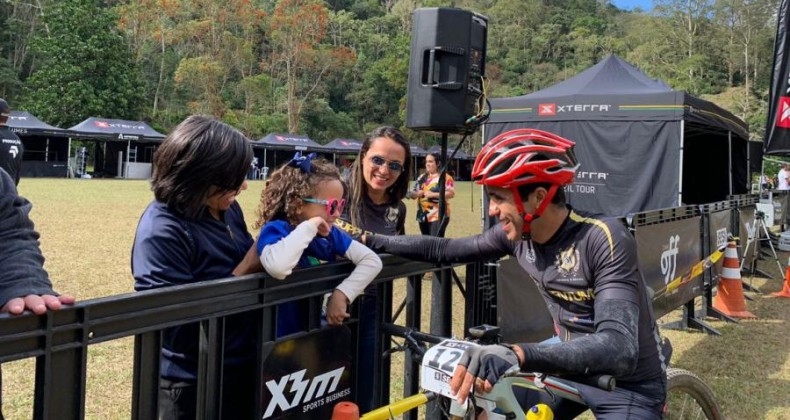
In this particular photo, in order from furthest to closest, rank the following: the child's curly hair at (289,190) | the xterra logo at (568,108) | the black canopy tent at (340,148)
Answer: the black canopy tent at (340,148), the xterra logo at (568,108), the child's curly hair at (289,190)

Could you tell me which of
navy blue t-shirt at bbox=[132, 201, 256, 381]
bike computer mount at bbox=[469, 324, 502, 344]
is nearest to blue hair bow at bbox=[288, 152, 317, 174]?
navy blue t-shirt at bbox=[132, 201, 256, 381]

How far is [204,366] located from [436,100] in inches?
131

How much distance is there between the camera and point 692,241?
6.68 m

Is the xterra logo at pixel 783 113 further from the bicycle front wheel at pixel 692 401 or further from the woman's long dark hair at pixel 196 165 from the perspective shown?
the woman's long dark hair at pixel 196 165

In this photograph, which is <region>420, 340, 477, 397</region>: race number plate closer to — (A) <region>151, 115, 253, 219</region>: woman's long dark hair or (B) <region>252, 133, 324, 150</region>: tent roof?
(A) <region>151, 115, 253, 219</region>: woman's long dark hair

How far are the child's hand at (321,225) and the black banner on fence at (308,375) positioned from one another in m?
0.36

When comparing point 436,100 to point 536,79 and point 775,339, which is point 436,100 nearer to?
point 775,339

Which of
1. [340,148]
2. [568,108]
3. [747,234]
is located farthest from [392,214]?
[340,148]

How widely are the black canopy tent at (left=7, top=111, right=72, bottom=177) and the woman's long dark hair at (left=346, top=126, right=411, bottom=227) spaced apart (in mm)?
32789

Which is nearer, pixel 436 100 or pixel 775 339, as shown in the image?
pixel 436 100

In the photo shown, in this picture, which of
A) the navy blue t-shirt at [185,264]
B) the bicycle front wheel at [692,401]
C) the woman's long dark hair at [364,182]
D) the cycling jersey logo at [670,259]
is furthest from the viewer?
the cycling jersey logo at [670,259]

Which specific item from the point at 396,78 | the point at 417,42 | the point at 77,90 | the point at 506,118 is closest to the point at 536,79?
the point at 396,78

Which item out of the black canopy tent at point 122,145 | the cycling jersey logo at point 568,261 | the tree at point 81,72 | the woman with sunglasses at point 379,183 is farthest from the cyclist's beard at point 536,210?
the tree at point 81,72

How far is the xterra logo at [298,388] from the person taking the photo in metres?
2.05
